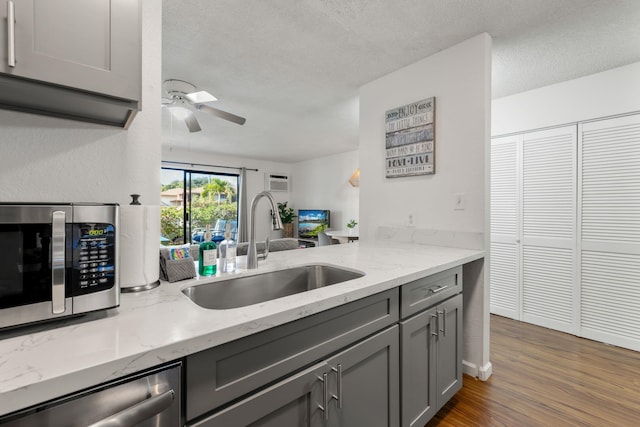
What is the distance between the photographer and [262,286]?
1.36m

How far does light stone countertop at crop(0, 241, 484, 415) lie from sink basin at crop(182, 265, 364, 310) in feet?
0.28

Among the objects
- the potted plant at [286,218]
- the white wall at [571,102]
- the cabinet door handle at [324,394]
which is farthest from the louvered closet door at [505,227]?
the potted plant at [286,218]

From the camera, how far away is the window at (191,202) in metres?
5.82

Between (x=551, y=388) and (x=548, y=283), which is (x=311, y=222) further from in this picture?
(x=551, y=388)

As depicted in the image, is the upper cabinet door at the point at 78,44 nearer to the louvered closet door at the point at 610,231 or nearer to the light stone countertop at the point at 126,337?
the light stone countertop at the point at 126,337

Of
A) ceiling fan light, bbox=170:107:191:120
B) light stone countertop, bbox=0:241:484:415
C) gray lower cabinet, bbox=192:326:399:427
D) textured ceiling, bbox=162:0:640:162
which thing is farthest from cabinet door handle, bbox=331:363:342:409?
ceiling fan light, bbox=170:107:191:120

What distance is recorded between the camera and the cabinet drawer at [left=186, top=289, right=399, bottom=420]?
2.22ft

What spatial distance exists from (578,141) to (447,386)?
250 cm

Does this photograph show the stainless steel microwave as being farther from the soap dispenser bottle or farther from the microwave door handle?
the soap dispenser bottle

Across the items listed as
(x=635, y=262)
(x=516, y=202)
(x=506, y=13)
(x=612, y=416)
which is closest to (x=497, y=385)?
(x=612, y=416)

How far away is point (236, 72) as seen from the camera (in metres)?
2.54

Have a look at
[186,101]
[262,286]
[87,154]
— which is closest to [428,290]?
[262,286]

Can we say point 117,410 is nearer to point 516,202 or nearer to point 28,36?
point 28,36

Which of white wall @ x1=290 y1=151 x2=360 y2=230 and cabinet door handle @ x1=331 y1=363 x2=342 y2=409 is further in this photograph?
white wall @ x1=290 y1=151 x2=360 y2=230
